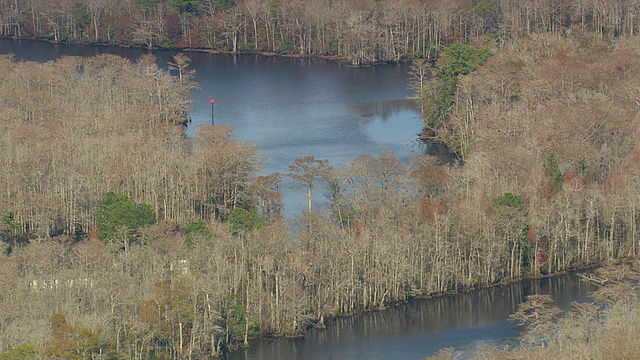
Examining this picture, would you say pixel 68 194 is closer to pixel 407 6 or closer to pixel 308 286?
pixel 308 286

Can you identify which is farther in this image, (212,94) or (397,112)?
(212,94)

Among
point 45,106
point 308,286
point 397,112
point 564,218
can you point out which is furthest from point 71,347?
point 397,112

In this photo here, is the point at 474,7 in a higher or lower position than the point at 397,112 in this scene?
higher

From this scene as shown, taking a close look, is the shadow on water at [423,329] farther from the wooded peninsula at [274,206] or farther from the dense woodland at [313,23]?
the dense woodland at [313,23]

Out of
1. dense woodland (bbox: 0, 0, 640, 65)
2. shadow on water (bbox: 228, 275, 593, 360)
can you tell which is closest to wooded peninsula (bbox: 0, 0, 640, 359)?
shadow on water (bbox: 228, 275, 593, 360)

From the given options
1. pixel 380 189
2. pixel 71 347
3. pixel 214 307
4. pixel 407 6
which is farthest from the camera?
pixel 407 6

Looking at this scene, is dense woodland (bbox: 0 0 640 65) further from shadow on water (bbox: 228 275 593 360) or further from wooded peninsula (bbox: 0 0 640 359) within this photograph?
shadow on water (bbox: 228 275 593 360)

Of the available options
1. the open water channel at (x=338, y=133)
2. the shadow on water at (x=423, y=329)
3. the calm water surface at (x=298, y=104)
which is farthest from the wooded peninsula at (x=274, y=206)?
the calm water surface at (x=298, y=104)
